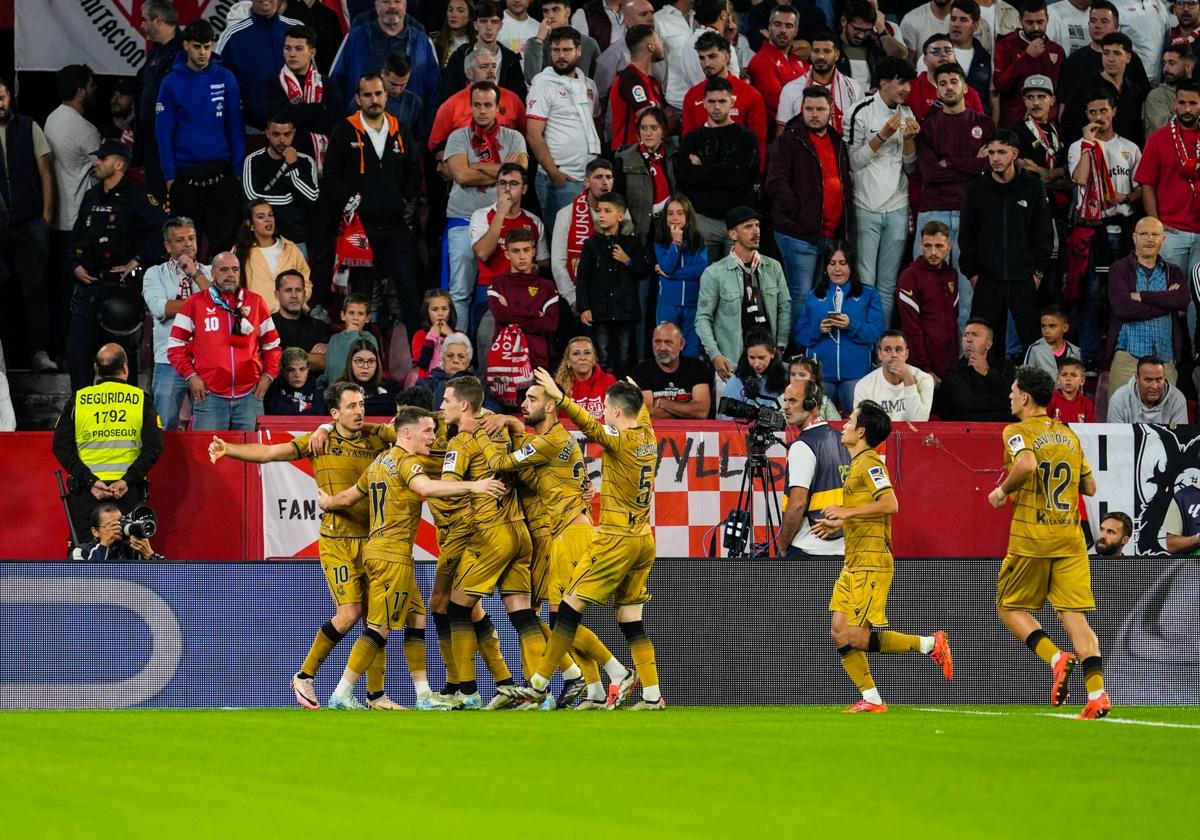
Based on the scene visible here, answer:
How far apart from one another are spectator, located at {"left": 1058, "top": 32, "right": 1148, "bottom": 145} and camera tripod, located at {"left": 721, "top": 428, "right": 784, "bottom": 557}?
19.6ft

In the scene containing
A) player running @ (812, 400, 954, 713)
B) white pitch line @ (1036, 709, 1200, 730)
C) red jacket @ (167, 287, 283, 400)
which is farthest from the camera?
red jacket @ (167, 287, 283, 400)

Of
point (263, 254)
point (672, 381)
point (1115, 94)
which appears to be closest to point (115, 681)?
point (263, 254)

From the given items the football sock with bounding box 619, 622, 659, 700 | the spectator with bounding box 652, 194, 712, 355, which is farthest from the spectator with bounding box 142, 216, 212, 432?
the football sock with bounding box 619, 622, 659, 700

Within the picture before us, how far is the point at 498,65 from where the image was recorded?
17.4 m

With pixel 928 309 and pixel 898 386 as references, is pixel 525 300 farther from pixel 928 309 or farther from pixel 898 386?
pixel 928 309

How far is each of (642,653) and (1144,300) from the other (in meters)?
6.89

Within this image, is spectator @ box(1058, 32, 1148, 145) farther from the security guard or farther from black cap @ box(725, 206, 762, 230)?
the security guard

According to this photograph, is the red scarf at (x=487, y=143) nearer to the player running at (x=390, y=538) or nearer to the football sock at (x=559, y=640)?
the player running at (x=390, y=538)

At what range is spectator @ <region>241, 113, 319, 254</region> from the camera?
53.1 feet

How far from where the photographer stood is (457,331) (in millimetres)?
15758

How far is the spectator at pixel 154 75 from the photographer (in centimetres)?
1681

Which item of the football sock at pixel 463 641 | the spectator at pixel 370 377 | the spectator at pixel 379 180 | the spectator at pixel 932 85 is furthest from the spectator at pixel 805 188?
the football sock at pixel 463 641

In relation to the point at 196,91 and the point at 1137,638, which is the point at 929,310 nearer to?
the point at 1137,638

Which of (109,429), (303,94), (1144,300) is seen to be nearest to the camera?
(109,429)
